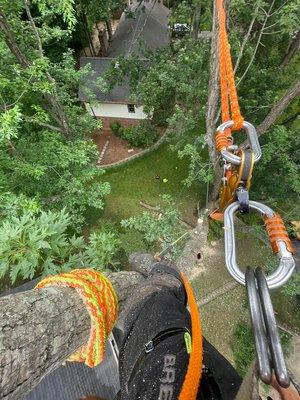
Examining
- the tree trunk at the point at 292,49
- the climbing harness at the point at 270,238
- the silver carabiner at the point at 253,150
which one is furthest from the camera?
the tree trunk at the point at 292,49

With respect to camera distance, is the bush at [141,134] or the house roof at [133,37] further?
the house roof at [133,37]

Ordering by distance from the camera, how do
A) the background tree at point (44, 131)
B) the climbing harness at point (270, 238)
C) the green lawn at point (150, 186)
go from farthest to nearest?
the green lawn at point (150, 186) < the background tree at point (44, 131) < the climbing harness at point (270, 238)

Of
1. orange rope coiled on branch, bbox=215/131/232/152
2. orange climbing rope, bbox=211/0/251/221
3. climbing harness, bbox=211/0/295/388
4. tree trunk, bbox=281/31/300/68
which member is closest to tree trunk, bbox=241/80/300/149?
orange climbing rope, bbox=211/0/251/221

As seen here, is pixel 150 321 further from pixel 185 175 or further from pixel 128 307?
pixel 185 175

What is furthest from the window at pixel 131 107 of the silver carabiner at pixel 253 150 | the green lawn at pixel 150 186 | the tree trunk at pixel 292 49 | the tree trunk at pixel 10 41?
the silver carabiner at pixel 253 150

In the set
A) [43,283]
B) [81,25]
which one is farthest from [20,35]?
[81,25]

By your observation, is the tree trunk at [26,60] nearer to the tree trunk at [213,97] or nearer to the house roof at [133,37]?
the tree trunk at [213,97]

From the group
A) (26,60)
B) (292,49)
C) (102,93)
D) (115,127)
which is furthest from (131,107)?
(26,60)
